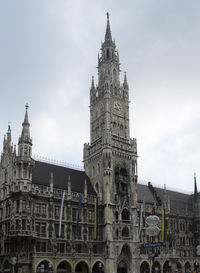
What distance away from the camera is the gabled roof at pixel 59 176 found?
246ft

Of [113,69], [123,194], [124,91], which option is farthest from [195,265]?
[113,69]

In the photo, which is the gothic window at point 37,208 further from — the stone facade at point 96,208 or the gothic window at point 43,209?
the gothic window at point 43,209

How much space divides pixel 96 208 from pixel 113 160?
41.1 feet

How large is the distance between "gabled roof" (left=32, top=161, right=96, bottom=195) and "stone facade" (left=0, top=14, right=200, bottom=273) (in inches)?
11.7

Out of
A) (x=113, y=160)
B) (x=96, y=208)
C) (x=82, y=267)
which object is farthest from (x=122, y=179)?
(x=82, y=267)

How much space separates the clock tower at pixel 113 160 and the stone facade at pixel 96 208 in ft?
0.69

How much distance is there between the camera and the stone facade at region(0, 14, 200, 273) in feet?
222

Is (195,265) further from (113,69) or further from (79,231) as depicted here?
(113,69)

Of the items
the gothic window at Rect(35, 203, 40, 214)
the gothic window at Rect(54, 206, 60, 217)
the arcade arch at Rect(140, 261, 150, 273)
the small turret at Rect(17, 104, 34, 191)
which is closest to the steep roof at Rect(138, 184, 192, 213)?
the arcade arch at Rect(140, 261, 150, 273)

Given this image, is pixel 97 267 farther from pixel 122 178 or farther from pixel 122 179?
pixel 122 178

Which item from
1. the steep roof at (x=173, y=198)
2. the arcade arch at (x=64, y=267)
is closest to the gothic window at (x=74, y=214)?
the arcade arch at (x=64, y=267)

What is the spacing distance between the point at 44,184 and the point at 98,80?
3561 cm

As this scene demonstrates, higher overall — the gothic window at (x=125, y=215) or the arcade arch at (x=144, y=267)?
the gothic window at (x=125, y=215)

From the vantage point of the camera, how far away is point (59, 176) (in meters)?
79.8
